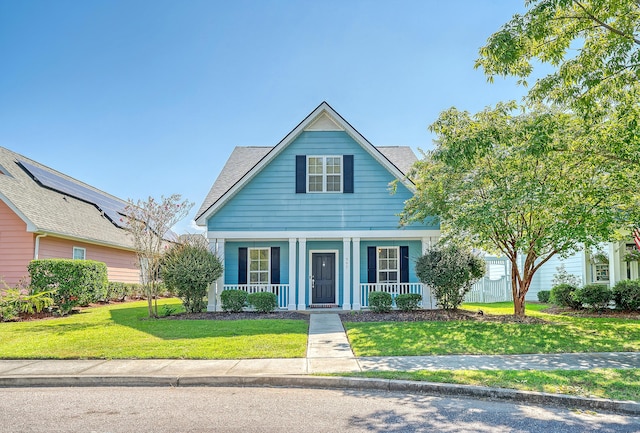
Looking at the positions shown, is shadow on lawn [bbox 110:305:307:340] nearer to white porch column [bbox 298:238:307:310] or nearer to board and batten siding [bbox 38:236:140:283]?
white porch column [bbox 298:238:307:310]

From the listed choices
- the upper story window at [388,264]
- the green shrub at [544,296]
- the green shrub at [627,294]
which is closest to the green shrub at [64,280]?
the upper story window at [388,264]

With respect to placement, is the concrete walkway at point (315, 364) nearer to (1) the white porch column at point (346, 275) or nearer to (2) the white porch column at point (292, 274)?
(1) the white porch column at point (346, 275)

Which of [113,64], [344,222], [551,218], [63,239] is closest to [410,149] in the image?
[344,222]

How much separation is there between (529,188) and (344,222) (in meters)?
6.82

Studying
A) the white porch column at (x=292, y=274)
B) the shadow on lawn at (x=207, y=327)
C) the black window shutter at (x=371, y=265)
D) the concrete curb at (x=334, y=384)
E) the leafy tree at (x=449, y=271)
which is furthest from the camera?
the black window shutter at (x=371, y=265)

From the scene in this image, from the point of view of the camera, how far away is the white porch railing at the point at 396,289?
643 inches

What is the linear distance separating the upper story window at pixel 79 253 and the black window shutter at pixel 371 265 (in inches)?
475

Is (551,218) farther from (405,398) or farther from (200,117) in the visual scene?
(200,117)

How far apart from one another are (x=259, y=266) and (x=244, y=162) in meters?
6.16

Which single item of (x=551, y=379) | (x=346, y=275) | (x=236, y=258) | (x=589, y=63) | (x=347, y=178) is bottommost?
(x=551, y=379)

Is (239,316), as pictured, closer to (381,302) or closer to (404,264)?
(381,302)

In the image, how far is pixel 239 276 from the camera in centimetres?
1686

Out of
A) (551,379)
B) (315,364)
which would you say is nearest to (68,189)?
(315,364)

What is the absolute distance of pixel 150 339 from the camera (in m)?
10.1
